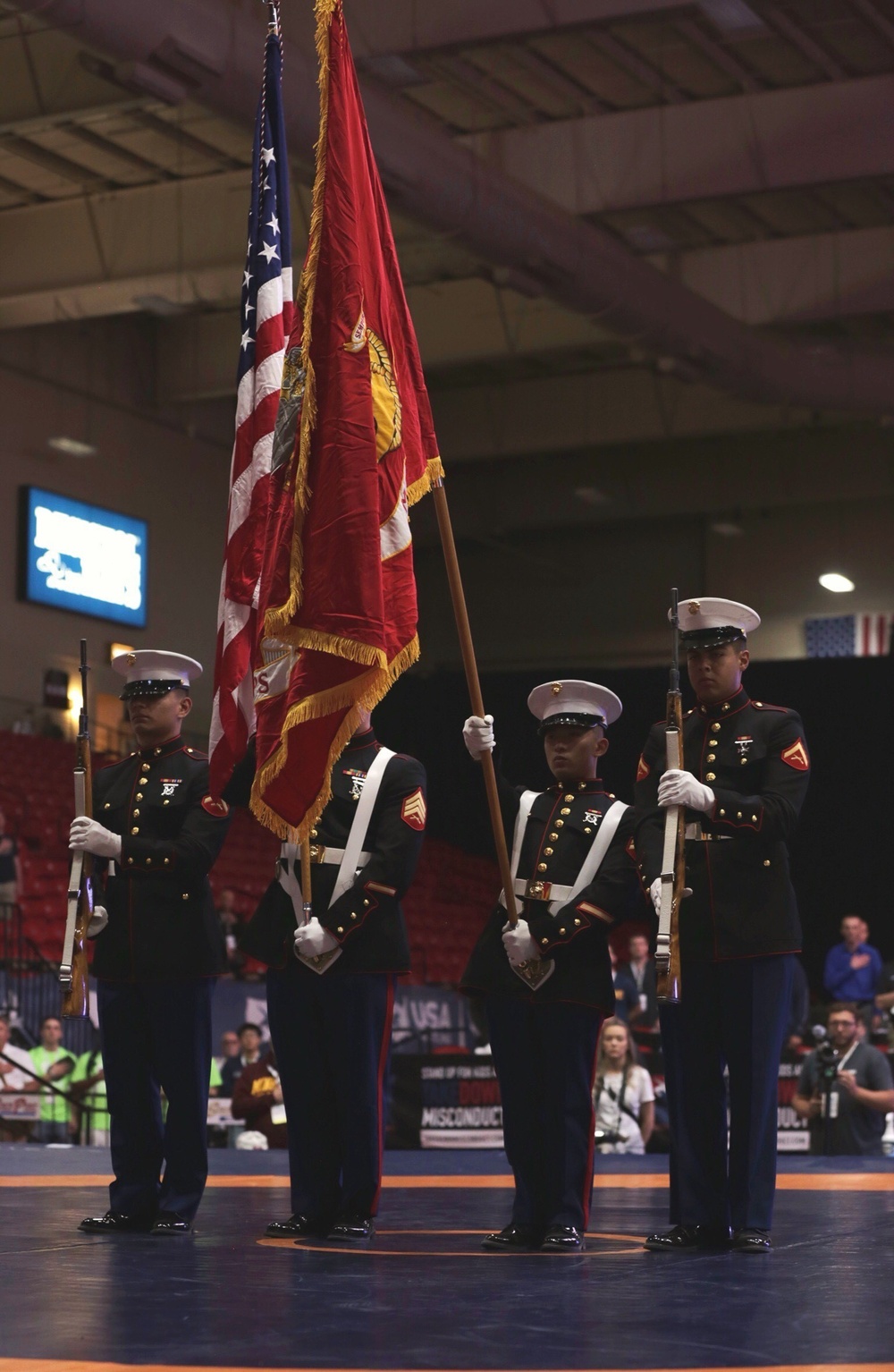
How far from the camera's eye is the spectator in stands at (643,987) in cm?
1200

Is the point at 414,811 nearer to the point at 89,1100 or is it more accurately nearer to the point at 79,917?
the point at 79,917

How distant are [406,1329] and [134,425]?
66.8ft

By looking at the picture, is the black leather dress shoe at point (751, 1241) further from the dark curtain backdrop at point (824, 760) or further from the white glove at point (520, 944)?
the dark curtain backdrop at point (824, 760)

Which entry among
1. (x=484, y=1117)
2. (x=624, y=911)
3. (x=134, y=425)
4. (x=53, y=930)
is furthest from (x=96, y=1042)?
(x=134, y=425)

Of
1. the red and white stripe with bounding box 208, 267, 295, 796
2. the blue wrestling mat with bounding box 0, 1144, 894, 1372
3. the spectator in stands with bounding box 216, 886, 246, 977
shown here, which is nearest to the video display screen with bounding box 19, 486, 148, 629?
the spectator in stands with bounding box 216, 886, 246, 977

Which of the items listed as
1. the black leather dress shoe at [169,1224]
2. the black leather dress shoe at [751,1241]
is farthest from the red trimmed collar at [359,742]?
the black leather dress shoe at [751,1241]

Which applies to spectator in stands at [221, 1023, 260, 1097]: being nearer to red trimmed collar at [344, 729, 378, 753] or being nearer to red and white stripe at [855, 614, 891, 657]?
red trimmed collar at [344, 729, 378, 753]

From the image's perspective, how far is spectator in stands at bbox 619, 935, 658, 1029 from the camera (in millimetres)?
12000

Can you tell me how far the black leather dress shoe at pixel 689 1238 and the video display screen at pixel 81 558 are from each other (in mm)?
17050

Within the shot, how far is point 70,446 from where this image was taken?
21.7 metres

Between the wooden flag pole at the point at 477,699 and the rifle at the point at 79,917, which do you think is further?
the rifle at the point at 79,917

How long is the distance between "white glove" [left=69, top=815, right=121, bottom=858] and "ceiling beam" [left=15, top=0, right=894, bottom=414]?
7.51 m

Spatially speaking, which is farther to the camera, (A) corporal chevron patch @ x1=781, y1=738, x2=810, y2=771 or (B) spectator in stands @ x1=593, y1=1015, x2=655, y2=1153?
(B) spectator in stands @ x1=593, y1=1015, x2=655, y2=1153

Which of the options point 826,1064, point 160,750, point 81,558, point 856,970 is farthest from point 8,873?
point 160,750
